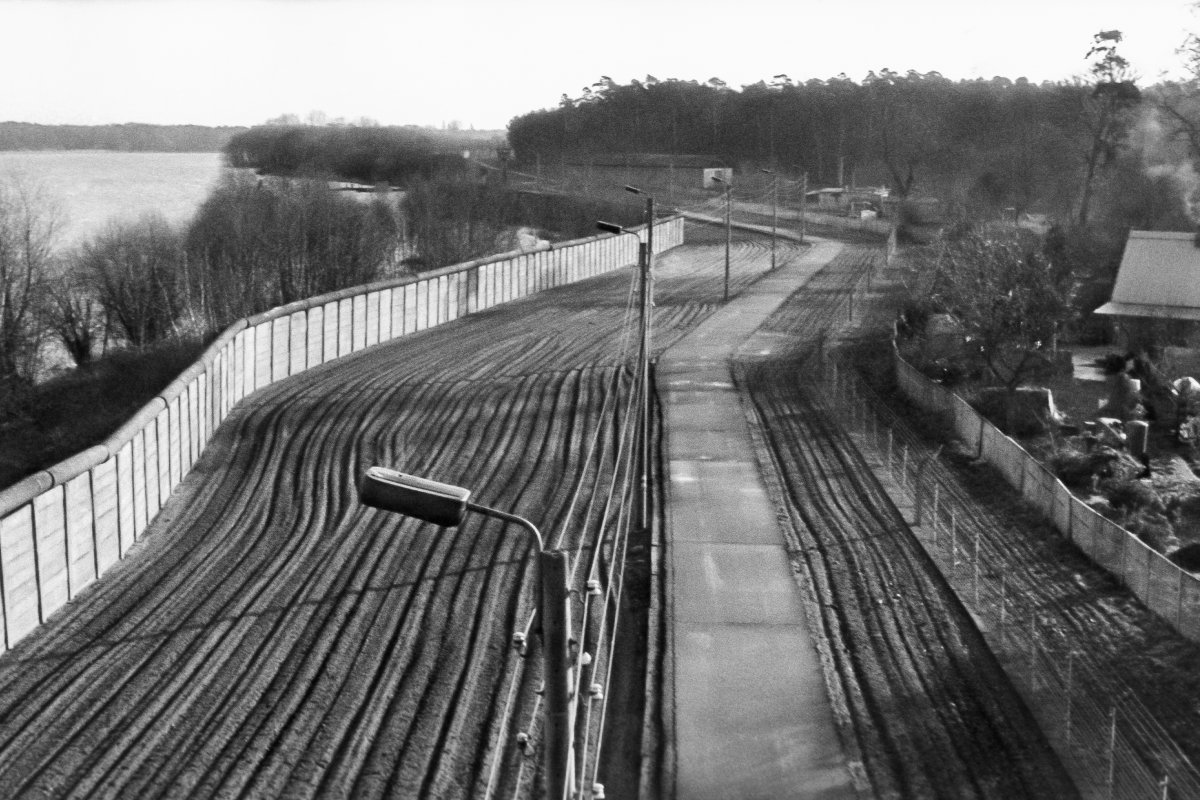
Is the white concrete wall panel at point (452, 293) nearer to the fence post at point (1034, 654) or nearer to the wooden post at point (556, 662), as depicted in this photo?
the fence post at point (1034, 654)

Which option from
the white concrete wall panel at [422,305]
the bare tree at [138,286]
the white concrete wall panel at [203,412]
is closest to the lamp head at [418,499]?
the white concrete wall panel at [203,412]

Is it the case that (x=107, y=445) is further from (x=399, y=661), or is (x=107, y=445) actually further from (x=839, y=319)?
(x=839, y=319)

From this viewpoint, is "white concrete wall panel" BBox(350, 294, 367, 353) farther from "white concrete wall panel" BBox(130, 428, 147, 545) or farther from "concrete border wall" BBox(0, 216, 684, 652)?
"white concrete wall panel" BBox(130, 428, 147, 545)

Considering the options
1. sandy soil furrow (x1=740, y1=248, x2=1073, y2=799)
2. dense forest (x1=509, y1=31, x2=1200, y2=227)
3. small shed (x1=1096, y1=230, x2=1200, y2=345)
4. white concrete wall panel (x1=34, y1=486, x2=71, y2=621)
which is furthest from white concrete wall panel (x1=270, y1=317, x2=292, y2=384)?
dense forest (x1=509, y1=31, x2=1200, y2=227)

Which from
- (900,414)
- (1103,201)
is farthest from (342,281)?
(1103,201)

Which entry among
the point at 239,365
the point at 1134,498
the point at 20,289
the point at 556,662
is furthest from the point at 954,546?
the point at 20,289

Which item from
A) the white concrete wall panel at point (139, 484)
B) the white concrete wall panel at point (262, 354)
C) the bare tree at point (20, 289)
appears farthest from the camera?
the bare tree at point (20, 289)

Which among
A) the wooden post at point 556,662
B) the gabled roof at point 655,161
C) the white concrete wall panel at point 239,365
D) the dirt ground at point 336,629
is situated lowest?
the dirt ground at point 336,629
